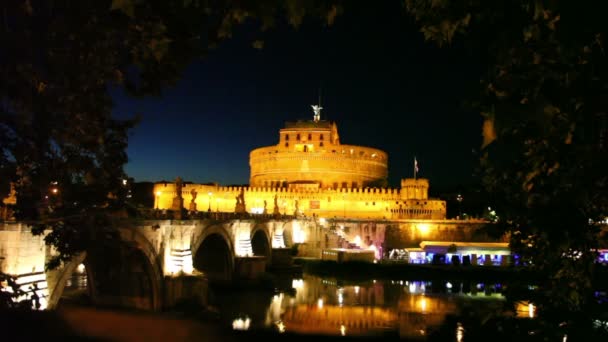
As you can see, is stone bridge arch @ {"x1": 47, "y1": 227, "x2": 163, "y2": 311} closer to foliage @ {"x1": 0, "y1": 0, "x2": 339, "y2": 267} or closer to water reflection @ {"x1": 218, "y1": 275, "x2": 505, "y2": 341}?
water reflection @ {"x1": 218, "y1": 275, "x2": 505, "y2": 341}

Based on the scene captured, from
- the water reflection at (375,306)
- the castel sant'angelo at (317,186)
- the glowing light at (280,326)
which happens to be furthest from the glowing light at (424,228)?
the glowing light at (280,326)

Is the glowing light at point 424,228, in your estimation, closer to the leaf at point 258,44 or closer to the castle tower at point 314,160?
the castle tower at point 314,160

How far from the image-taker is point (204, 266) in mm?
28891

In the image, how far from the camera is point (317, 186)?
5588cm

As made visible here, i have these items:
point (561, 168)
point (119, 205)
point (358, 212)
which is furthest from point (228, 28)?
point (358, 212)

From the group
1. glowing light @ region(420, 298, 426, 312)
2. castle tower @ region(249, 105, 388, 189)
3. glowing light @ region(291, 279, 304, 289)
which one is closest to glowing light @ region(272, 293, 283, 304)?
glowing light @ region(291, 279, 304, 289)

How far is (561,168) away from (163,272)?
1736cm

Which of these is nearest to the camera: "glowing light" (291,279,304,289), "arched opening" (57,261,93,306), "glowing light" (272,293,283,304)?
"arched opening" (57,261,93,306)

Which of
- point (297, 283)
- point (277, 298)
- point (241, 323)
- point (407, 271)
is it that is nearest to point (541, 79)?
point (241, 323)

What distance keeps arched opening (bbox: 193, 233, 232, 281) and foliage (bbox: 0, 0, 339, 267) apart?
67.0 feet

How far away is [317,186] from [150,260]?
37873mm

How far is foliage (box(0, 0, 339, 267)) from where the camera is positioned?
12.5ft

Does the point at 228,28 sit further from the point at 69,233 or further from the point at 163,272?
the point at 163,272

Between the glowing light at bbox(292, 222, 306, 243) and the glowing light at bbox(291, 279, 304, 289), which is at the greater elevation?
the glowing light at bbox(292, 222, 306, 243)
